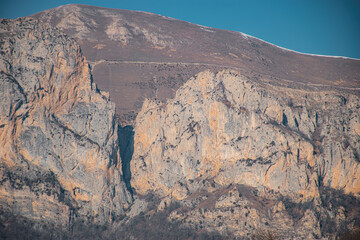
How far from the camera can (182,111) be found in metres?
169

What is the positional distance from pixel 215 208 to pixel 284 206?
648 inches

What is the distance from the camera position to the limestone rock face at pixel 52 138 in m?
152

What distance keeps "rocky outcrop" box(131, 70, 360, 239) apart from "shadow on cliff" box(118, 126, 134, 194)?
241 cm

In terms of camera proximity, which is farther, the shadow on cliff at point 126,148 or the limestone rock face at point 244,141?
the shadow on cliff at point 126,148

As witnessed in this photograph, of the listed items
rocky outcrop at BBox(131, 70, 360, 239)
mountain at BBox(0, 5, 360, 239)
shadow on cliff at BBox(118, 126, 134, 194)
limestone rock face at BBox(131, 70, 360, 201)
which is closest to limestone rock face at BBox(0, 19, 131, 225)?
mountain at BBox(0, 5, 360, 239)

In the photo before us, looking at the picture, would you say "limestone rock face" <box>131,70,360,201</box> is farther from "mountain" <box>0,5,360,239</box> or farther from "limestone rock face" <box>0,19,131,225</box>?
"limestone rock face" <box>0,19,131,225</box>

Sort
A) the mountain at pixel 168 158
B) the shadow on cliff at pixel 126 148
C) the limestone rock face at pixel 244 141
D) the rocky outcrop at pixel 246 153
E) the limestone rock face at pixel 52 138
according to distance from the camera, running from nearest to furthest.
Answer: the rocky outcrop at pixel 246 153 → the mountain at pixel 168 158 → the limestone rock face at pixel 244 141 → the limestone rock face at pixel 52 138 → the shadow on cliff at pixel 126 148

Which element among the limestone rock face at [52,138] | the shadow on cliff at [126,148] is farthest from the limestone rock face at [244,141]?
the limestone rock face at [52,138]

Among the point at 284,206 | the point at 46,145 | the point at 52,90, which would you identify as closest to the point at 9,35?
the point at 52,90

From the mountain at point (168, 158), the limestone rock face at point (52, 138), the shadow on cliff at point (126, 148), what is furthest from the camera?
the shadow on cliff at point (126, 148)

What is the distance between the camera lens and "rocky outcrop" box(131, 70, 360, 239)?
143750 millimetres

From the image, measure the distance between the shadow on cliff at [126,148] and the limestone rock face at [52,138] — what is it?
7536 millimetres

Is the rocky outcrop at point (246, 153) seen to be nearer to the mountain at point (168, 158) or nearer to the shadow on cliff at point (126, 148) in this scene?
the mountain at point (168, 158)

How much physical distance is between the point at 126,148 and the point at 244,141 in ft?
129
